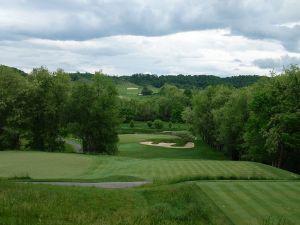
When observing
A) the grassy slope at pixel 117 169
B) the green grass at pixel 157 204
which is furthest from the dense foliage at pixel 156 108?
the green grass at pixel 157 204

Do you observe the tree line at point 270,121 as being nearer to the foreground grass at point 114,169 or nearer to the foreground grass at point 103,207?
the foreground grass at point 114,169

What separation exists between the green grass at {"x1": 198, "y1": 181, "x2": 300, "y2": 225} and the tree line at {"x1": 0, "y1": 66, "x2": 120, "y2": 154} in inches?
1910

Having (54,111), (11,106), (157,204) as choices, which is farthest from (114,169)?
(11,106)

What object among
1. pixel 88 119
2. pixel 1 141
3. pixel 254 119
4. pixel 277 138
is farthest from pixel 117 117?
pixel 277 138

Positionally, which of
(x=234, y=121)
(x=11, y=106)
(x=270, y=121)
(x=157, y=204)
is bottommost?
(x=234, y=121)

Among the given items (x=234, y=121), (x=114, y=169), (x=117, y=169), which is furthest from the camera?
(x=234, y=121)

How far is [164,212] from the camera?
56.2 ft

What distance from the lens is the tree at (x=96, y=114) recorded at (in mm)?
70188

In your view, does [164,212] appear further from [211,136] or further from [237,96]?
[211,136]

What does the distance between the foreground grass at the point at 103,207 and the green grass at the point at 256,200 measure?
31.3 inches

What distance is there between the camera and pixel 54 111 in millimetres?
68062

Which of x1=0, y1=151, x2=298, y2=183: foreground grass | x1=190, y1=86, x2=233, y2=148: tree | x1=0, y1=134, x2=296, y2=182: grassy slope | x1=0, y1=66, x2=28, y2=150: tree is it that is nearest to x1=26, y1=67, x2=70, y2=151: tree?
→ x1=0, y1=66, x2=28, y2=150: tree

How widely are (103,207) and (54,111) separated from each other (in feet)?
170

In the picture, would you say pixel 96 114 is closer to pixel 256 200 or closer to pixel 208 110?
pixel 208 110
